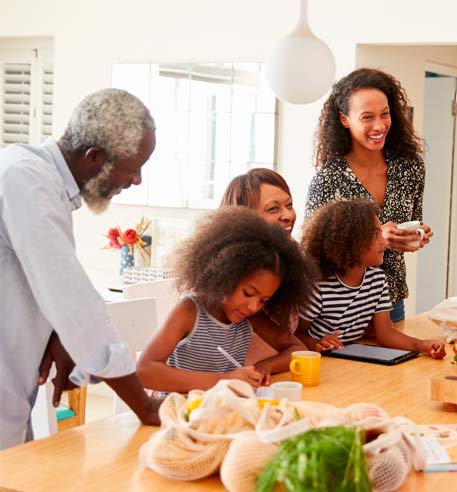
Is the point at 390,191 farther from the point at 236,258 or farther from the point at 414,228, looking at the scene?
the point at 236,258

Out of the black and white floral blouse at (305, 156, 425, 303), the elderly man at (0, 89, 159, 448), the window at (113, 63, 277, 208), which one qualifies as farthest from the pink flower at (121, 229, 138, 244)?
the elderly man at (0, 89, 159, 448)

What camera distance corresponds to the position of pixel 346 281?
2.83 meters

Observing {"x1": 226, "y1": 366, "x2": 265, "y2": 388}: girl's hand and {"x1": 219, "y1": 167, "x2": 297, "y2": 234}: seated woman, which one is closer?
{"x1": 226, "y1": 366, "x2": 265, "y2": 388}: girl's hand

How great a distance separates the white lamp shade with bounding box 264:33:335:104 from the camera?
2.65 metres

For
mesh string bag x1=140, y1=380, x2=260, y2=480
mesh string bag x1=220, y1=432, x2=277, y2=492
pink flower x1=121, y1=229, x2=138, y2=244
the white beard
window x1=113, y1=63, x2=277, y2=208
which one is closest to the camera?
mesh string bag x1=220, y1=432, x2=277, y2=492

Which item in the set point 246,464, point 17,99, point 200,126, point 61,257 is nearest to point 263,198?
point 61,257

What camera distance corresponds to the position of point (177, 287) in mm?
2328

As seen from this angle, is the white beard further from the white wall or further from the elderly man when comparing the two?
the white wall

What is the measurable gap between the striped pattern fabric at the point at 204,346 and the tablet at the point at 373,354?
386 millimetres

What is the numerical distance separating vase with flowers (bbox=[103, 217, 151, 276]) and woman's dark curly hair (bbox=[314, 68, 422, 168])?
2291mm

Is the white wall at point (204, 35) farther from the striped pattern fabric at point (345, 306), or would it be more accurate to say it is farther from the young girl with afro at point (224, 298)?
the young girl with afro at point (224, 298)

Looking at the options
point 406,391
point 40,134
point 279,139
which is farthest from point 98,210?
point 40,134

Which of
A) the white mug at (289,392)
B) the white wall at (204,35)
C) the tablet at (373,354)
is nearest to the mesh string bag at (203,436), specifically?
the white mug at (289,392)

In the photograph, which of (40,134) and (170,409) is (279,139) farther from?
(170,409)
